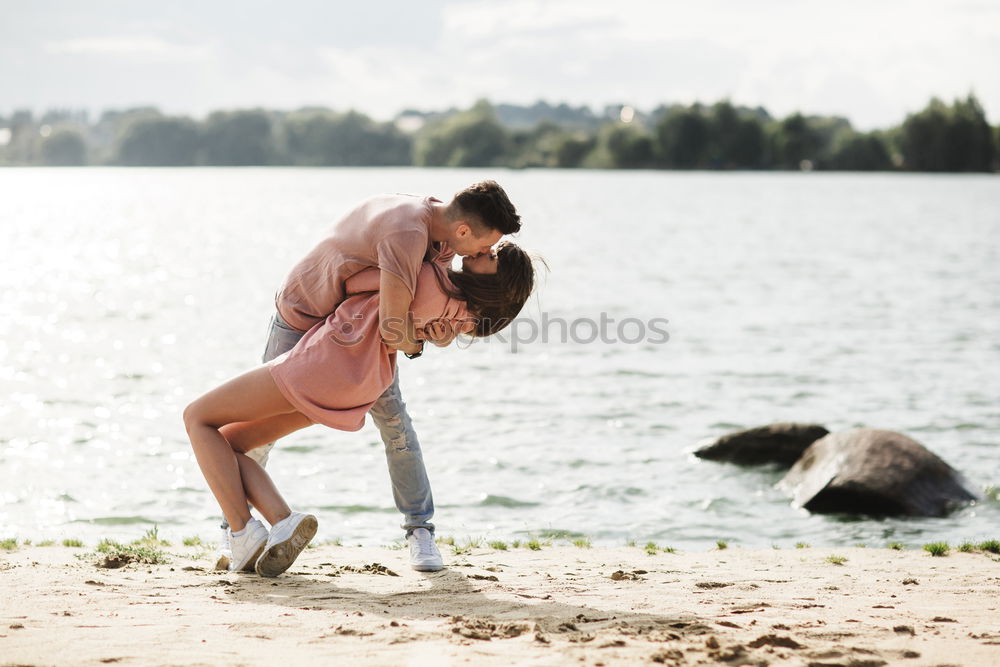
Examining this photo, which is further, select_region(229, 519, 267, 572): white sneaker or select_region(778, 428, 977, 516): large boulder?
select_region(778, 428, 977, 516): large boulder

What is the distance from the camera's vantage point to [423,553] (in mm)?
6914

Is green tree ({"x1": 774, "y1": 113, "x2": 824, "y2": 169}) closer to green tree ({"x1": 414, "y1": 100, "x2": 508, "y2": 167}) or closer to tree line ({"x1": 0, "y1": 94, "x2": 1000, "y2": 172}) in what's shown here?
tree line ({"x1": 0, "y1": 94, "x2": 1000, "y2": 172})

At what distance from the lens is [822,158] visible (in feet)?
481

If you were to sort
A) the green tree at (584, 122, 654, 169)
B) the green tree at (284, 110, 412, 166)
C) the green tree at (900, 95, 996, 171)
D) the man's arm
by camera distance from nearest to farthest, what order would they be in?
the man's arm
the green tree at (900, 95, 996, 171)
the green tree at (584, 122, 654, 169)
the green tree at (284, 110, 412, 166)

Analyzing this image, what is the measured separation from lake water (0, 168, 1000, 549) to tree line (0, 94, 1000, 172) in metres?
96.1

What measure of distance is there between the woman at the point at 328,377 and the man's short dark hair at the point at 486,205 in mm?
253

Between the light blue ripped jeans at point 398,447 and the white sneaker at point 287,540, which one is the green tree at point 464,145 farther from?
the white sneaker at point 287,540

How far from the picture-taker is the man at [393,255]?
5.77 m

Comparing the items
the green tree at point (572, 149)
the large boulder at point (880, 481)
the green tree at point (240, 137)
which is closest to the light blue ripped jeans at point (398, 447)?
the large boulder at point (880, 481)

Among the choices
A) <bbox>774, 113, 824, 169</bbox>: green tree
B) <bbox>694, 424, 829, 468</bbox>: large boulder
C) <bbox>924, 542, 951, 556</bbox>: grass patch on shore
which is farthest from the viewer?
<bbox>774, 113, 824, 169</bbox>: green tree

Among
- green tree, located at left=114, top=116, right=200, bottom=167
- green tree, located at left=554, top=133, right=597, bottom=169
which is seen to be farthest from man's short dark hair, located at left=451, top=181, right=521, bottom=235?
green tree, located at left=114, top=116, right=200, bottom=167

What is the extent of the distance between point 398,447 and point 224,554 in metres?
1.27

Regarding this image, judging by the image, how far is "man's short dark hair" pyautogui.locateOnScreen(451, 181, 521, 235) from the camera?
585 centimetres

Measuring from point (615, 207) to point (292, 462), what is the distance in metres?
65.4
